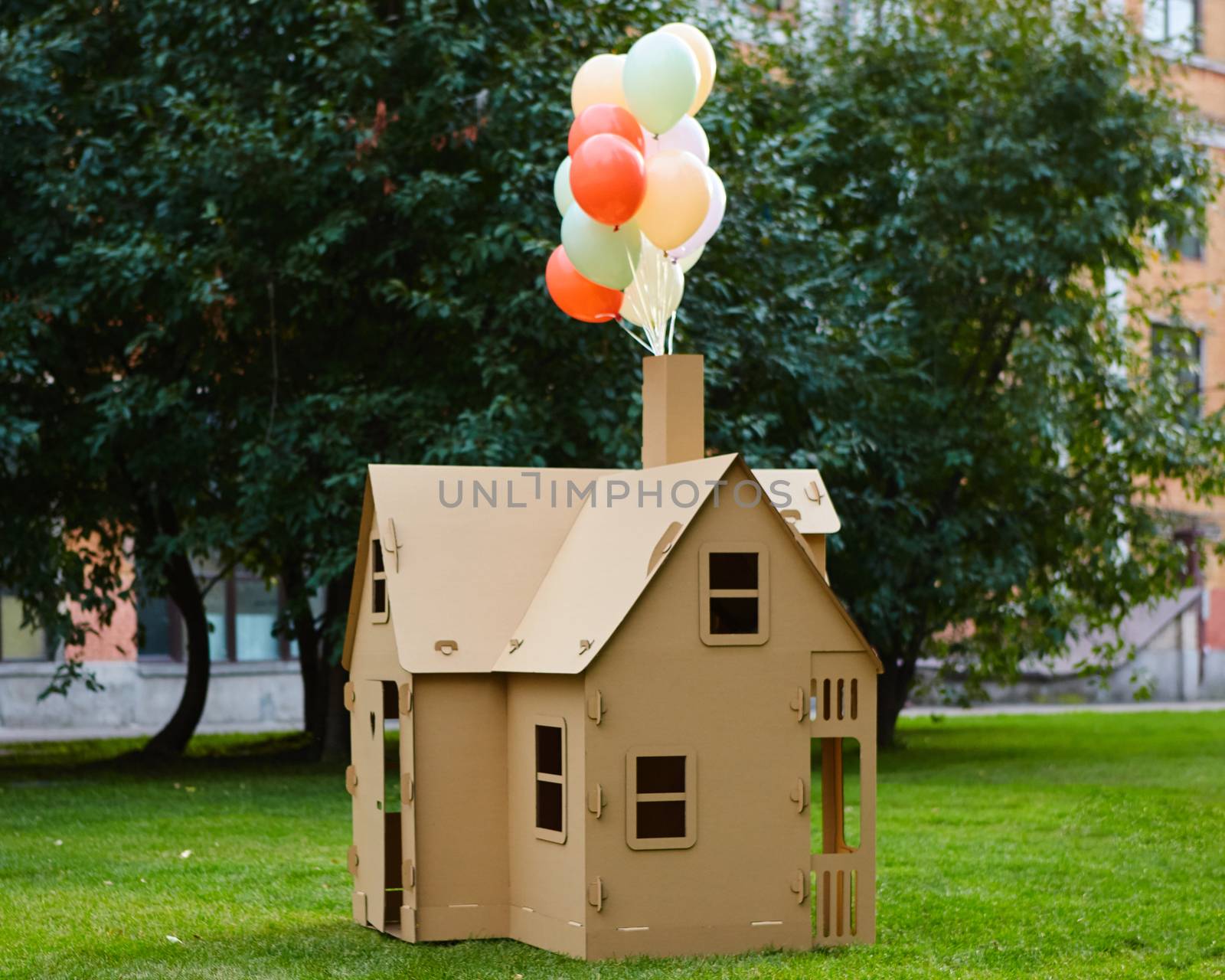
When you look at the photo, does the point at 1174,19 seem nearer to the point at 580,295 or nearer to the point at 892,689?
the point at 892,689

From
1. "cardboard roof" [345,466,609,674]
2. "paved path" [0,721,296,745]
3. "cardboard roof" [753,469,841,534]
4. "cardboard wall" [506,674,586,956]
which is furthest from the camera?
"paved path" [0,721,296,745]

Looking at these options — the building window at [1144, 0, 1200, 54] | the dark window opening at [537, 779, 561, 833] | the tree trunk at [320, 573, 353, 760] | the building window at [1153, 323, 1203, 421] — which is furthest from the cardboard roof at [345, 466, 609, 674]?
the building window at [1144, 0, 1200, 54]

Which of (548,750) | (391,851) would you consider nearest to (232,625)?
(391,851)

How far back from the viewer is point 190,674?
19.8 meters

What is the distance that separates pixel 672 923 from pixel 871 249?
13.9 meters

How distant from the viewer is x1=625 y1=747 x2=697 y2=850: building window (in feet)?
24.0

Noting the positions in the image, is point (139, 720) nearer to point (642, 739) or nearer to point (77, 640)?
point (77, 640)

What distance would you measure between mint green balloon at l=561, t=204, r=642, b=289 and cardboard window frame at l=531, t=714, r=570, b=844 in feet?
7.83

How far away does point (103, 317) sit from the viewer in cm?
1725

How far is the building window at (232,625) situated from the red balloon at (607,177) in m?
22.5

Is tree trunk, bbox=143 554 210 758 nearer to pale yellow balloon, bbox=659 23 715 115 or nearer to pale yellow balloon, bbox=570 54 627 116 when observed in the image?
pale yellow balloon, bbox=570 54 627 116

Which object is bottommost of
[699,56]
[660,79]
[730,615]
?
[730,615]

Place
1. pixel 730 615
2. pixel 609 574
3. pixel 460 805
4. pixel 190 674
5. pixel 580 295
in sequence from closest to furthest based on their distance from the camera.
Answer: pixel 609 574
pixel 460 805
pixel 730 615
pixel 580 295
pixel 190 674

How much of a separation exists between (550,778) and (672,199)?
2.96 m
